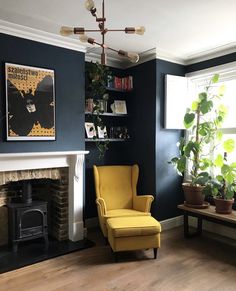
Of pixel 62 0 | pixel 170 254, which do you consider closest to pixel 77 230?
pixel 170 254

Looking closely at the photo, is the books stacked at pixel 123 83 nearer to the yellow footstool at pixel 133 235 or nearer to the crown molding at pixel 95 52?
the crown molding at pixel 95 52

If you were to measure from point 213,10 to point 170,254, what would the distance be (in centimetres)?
265

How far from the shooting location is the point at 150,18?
2.63 m

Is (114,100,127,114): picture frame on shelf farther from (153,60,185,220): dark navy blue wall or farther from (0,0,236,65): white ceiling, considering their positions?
(0,0,236,65): white ceiling

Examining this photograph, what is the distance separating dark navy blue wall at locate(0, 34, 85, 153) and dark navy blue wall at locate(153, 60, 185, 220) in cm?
112

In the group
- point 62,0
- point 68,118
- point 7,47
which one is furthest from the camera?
point 68,118

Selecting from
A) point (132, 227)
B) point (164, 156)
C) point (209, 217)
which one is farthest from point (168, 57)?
point (132, 227)

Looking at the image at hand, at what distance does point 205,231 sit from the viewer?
3834mm

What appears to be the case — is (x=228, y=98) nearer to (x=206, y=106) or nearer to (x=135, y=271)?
(x=206, y=106)

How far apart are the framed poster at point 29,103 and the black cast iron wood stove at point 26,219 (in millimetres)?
641

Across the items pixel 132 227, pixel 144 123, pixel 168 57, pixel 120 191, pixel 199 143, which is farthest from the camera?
pixel 144 123

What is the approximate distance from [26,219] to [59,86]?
5.42ft

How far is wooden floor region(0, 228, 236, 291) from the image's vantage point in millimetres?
2377

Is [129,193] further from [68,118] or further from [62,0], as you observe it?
[62,0]
